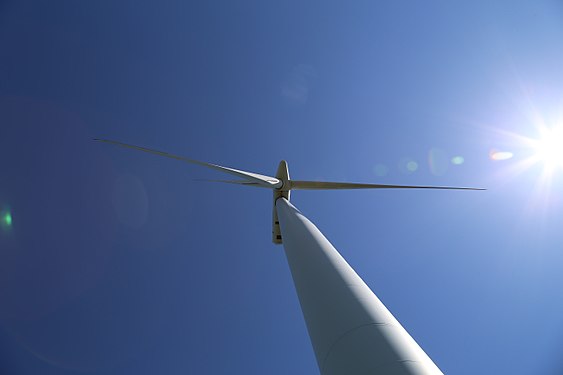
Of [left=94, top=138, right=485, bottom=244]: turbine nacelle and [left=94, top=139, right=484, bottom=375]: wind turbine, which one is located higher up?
[left=94, top=138, right=485, bottom=244]: turbine nacelle

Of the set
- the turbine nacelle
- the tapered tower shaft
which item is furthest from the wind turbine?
the turbine nacelle

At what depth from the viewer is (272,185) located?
17.0 m

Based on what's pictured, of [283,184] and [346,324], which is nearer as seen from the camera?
[346,324]

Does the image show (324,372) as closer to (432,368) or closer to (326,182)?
(432,368)

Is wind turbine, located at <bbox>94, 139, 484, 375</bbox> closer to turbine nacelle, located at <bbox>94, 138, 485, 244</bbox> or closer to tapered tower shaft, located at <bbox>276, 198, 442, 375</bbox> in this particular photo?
tapered tower shaft, located at <bbox>276, 198, 442, 375</bbox>

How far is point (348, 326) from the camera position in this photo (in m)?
4.93

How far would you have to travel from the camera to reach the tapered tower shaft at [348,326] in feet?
13.7

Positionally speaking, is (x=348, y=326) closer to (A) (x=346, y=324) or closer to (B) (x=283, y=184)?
(A) (x=346, y=324)

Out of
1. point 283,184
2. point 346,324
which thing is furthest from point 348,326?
point 283,184

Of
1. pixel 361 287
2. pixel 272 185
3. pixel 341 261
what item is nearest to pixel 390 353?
pixel 361 287

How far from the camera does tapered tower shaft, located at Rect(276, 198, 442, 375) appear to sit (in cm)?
419

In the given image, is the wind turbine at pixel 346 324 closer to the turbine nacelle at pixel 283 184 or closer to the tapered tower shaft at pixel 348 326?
the tapered tower shaft at pixel 348 326

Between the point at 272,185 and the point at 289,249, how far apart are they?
26.2ft

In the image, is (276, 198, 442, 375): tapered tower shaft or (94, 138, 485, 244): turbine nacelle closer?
(276, 198, 442, 375): tapered tower shaft
